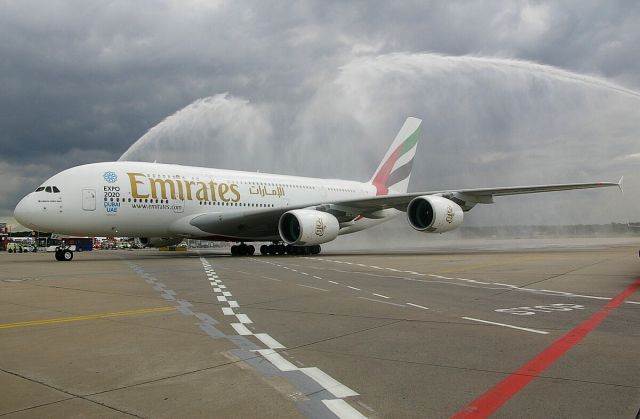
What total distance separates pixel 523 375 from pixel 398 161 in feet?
110

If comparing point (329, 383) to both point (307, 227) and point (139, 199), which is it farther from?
point (139, 199)

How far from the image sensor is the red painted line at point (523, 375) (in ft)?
11.7

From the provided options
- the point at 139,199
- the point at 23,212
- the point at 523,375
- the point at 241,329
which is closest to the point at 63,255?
the point at 23,212

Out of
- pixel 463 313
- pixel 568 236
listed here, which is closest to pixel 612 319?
pixel 463 313

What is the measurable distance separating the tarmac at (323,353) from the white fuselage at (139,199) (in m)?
12.2

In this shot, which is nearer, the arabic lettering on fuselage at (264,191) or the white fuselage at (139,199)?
the white fuselage at (139,199)

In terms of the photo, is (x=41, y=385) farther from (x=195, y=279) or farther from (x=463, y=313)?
(x=195, y=279)

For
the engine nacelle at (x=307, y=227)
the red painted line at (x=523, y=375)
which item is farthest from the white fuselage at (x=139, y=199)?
the red painted line at (x=523, y=375)

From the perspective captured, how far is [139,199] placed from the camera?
23203mm

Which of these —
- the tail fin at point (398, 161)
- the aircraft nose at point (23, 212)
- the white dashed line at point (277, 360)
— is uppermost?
the tail fin at point (398, 161)

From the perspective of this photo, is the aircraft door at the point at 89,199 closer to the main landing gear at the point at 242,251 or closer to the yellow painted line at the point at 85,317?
the main landing gear at the point at 242,251

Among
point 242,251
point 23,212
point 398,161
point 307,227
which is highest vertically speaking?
point 398,161

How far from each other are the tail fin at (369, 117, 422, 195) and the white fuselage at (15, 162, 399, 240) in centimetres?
1062

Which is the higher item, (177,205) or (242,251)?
(177,205)
